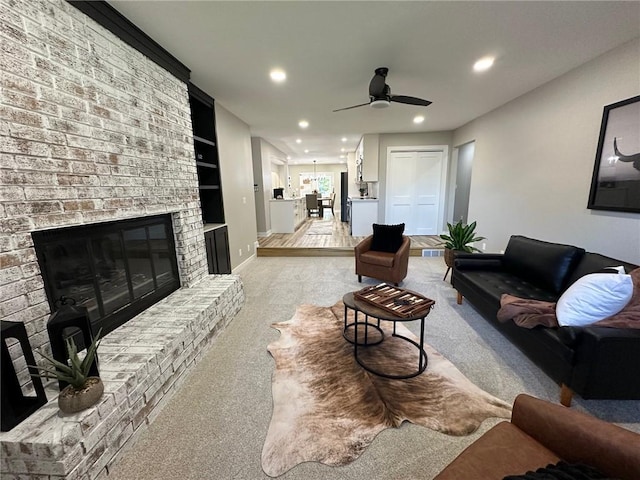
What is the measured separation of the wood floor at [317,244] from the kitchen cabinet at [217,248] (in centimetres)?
156

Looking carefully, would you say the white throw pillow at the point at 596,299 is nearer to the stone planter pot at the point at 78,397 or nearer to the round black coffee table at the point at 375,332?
the round black coffee table at the point at 375,332

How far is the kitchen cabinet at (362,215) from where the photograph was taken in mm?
6566

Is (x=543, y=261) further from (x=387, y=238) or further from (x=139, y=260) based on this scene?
(x=139, y=260)

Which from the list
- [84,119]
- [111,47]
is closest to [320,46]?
[111,47]

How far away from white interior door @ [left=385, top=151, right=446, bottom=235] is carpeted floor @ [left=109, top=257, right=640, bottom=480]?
3.87 metres

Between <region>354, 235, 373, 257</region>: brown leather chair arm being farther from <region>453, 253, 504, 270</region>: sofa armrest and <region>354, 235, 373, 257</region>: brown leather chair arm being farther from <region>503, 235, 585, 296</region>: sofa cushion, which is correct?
<region>503, 235, 585, 296</region>: sofa cushion

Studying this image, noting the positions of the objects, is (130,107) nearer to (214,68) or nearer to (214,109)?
(214,68)

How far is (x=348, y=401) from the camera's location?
1761mm

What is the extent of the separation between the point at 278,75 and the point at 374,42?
3.65 ft

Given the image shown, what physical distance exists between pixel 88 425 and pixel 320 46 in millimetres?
3033

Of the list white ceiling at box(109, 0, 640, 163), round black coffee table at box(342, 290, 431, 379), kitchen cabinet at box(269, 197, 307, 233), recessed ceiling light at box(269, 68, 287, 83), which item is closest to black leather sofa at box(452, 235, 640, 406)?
round black coffee table at box(342, 290, 431, 379)

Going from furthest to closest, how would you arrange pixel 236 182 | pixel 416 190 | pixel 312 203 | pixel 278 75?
pixel 312 203, pixel 416 190, pixel 236 182, pixel 278 75

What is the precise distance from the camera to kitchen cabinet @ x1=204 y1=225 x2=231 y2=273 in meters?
3.56

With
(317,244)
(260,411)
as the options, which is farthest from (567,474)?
(317,244)
